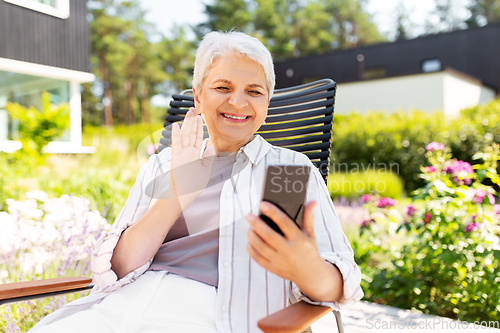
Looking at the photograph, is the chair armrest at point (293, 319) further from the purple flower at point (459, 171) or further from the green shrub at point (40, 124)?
the green shrub at point (40, 124)

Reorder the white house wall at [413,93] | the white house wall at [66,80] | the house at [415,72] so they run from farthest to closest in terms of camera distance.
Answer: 1. the house at [415,72]
2. the white house wall at [413,93]
3. the white house wall at [66,80]

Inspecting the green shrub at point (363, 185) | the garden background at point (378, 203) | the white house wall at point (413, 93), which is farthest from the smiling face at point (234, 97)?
the white house wall at point (413, 93)

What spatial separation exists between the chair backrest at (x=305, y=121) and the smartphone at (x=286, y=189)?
1052 millimetres

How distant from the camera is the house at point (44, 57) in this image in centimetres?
821

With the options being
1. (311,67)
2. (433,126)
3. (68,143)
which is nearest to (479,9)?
(311,67)

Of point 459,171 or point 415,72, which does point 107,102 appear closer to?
point 415,72

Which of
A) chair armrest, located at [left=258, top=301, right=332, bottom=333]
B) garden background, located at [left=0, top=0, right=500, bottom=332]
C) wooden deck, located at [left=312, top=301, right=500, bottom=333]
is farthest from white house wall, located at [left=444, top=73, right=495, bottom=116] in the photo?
chair armrest, located at [left=258, top=301, right=332, bottom=333]

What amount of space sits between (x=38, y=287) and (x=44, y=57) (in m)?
9.18

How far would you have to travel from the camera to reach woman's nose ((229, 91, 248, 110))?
137 cm

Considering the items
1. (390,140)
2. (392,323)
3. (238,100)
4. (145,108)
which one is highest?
(145,108)

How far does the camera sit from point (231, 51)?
53.4 inches

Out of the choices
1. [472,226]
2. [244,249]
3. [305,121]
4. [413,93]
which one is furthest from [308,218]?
[413,93]

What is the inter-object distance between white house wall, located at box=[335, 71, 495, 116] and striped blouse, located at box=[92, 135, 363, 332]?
39.3ft

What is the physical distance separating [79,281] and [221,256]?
57 cm
